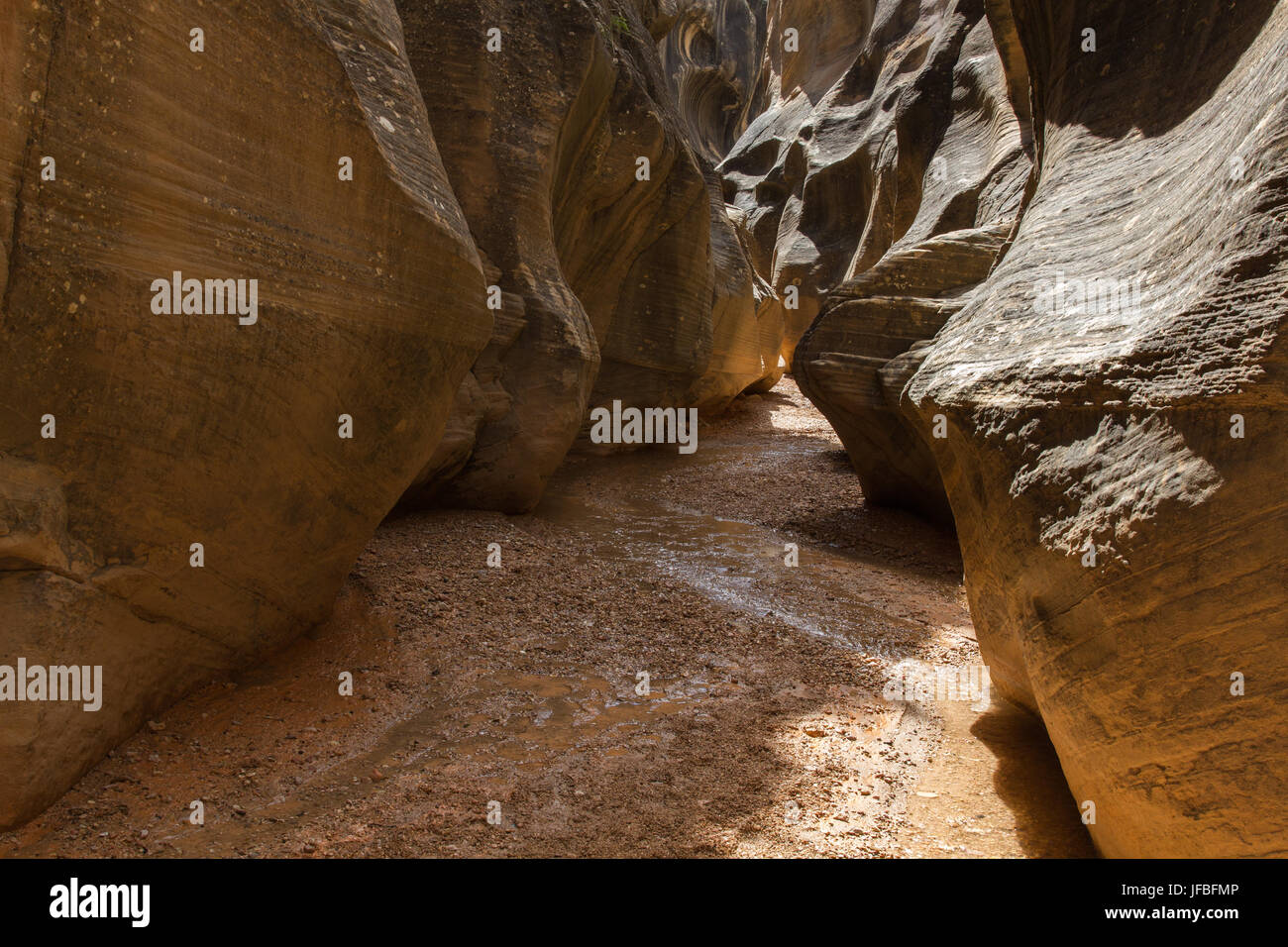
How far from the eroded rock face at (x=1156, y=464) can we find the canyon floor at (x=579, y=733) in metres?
0.65

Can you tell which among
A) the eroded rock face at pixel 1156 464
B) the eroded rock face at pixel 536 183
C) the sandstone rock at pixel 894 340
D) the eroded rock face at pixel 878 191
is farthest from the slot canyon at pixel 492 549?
the eroded rock face at pixel 878 191

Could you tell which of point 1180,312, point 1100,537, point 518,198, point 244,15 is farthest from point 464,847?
point 518,198

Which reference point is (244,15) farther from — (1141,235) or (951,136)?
(951,136)

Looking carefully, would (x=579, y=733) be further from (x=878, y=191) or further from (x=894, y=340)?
(x=878, y=191)

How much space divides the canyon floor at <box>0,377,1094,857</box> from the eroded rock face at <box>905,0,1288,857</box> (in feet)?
2.14

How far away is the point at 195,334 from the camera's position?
3342 millimetres

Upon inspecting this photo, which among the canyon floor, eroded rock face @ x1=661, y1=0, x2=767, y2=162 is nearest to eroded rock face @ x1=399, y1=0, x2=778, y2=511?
the canyon floor

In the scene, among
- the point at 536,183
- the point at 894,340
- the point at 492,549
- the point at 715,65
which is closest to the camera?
the point at 492,549

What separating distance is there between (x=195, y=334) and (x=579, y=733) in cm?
237

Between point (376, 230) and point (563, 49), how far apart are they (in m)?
4.66

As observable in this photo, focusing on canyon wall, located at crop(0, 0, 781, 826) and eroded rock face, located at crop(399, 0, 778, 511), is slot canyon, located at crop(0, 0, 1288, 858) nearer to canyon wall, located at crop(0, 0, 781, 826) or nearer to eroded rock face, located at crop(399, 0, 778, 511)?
canyon wall, located at crop(0, 0, 781, 826)

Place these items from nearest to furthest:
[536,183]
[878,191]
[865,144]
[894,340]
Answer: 1. [536,183]
2. [894,340]
3. [878,191]
4. [865,144]

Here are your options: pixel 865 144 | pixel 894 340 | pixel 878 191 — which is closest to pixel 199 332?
pixel 894 340

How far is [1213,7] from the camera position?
3.87 m
